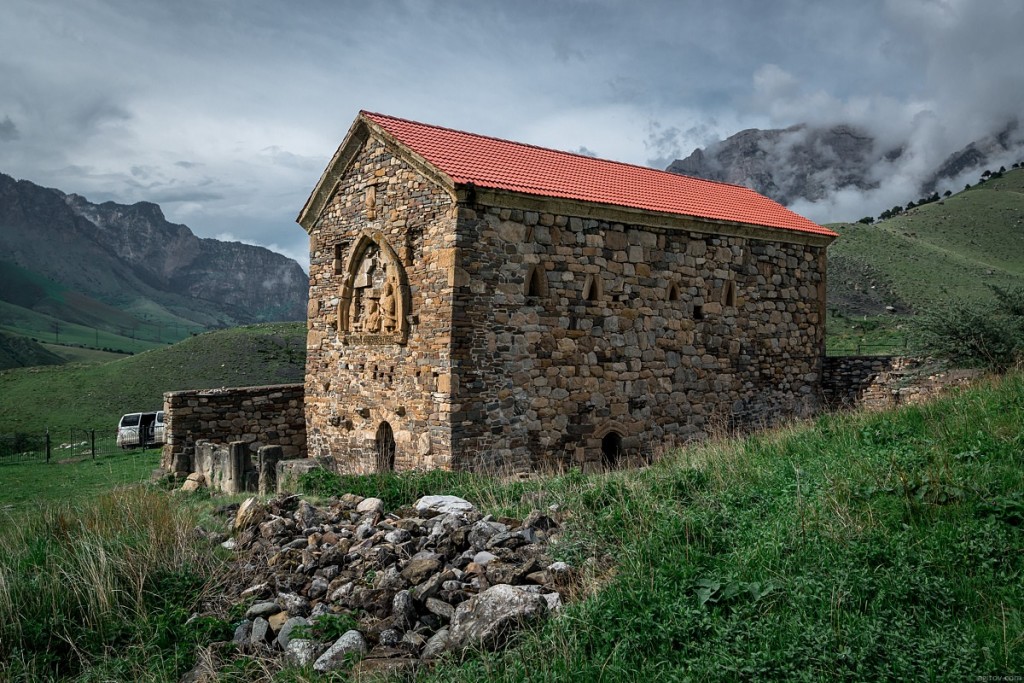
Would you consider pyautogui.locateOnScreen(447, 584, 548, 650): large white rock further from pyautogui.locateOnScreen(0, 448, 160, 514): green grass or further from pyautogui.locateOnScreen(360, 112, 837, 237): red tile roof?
pyautogui.locateOnScreen(0, 448, 160, 514): green grass

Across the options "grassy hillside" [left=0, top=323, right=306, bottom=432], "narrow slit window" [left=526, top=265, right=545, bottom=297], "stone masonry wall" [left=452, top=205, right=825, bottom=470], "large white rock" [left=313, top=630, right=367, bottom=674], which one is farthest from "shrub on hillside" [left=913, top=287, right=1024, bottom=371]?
"grassy hillside" [left=0, top=323, right=306, bottom=432]

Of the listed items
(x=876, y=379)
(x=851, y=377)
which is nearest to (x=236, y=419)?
(x=851, y=377)

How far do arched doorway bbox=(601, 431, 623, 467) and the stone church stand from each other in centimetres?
3

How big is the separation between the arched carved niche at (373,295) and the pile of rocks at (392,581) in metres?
5.18

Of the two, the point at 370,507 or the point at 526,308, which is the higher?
the point at 526,308

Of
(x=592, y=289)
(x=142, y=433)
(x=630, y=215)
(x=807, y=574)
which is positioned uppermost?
(x=630, y=215)

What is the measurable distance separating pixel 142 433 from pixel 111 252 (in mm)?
180308

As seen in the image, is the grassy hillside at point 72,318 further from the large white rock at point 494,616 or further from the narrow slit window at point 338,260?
the large white rock at point 494,616

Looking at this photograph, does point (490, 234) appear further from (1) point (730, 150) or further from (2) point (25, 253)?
(2) point (25, 253)

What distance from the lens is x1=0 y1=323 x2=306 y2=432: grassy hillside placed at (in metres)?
29.6

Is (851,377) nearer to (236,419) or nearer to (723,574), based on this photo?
(723,574)

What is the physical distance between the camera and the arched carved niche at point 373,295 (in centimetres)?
1199

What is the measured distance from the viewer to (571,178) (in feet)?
44.1

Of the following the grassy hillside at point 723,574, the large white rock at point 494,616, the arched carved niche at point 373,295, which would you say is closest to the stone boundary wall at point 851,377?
the grassy hillside at point 723,574
